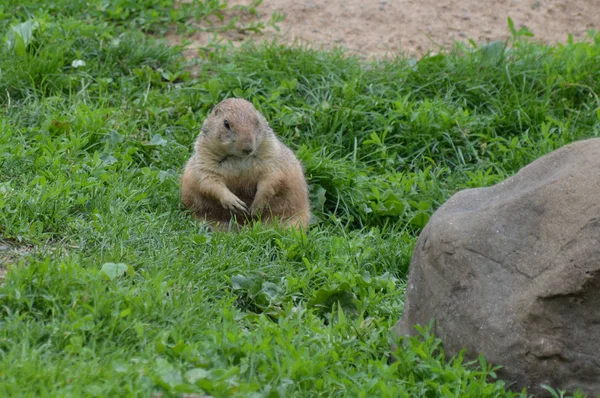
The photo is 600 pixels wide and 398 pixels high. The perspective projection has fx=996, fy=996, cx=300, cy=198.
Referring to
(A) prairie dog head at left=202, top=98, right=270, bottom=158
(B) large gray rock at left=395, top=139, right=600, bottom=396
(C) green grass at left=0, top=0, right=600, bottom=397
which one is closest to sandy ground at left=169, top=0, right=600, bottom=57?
(C) green grass at left=0, top=0, right=600, bottom=397

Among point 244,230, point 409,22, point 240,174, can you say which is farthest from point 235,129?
point 409,22

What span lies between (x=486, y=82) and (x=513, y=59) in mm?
381

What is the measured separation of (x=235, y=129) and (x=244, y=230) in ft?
2.42

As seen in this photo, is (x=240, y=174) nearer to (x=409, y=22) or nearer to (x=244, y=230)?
(x=244, y=230)

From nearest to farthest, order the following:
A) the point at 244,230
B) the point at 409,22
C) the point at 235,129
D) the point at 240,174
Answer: the point at 244,230 < the point at 235,129 < the point at 240,174 < the point at 409,22

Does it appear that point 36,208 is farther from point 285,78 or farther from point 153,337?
point 285,78

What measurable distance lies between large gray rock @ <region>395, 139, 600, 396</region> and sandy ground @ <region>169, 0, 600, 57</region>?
410 cm

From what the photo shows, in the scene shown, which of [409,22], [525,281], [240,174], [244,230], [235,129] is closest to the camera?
[525,281]

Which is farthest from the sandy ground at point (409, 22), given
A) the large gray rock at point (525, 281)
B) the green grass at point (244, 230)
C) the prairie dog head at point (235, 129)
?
the large gray rock at point (525, 281)

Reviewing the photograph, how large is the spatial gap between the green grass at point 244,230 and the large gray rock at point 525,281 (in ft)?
0.53

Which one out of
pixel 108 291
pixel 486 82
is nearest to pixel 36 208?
pixel 108 291

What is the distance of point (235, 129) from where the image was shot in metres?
6.37

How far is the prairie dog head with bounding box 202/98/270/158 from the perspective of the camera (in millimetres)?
6348

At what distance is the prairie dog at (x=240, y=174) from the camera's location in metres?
6.43
